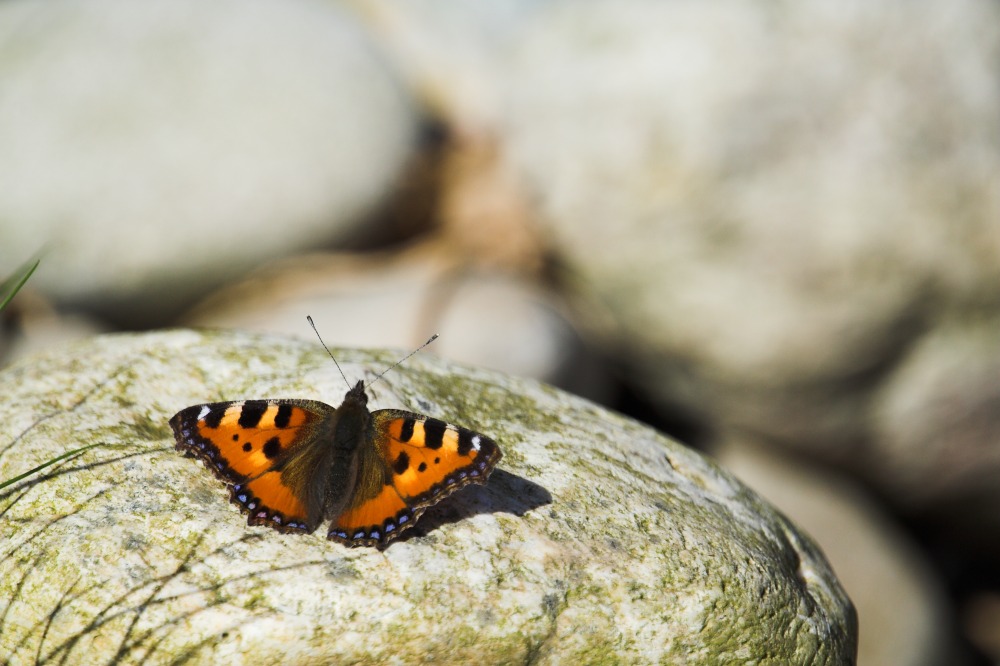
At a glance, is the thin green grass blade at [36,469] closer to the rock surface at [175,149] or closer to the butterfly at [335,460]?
the butterfly at [335,460]

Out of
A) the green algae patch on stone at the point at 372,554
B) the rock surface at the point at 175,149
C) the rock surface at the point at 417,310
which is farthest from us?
the rock surface at the point at 175,149

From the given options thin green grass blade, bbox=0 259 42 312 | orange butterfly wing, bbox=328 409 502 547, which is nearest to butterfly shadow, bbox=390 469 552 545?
orange butterfly wing, bbox=328 409 502 547

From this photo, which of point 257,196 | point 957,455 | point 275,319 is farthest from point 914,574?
point 257,196

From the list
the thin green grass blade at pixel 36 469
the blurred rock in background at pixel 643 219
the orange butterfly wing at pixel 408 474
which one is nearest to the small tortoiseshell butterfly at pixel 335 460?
the orange butterfly wing at pixel 408 474

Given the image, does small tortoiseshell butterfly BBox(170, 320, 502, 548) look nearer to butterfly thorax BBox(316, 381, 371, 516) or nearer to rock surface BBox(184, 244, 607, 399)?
butterfly thorax BBox(316, 381, 371, 516)

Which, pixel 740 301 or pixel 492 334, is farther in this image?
pixel 740 301

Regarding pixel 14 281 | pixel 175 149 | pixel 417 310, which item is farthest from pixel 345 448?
pixel 175 149

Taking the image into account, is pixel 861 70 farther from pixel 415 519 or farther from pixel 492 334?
pixel 415 519
